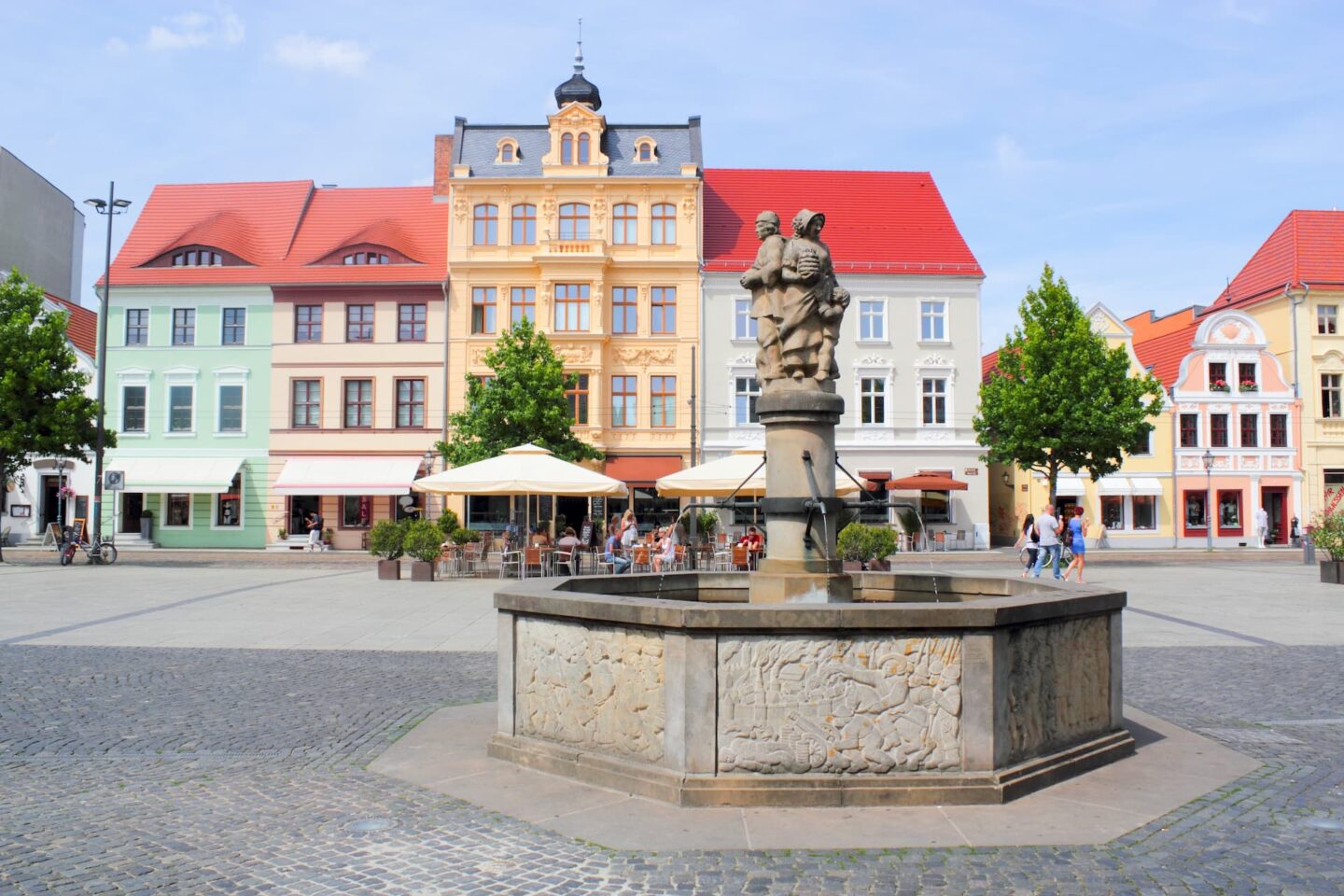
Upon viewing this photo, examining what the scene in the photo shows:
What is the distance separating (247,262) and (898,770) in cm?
4112

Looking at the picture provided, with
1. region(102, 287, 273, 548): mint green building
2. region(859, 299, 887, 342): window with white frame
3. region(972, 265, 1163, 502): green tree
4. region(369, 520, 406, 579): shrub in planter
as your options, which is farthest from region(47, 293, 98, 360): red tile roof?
region(972, 265, 1163, 502): green tree

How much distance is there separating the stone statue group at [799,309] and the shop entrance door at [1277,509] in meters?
44.2

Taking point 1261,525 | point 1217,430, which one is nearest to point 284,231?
point 1217,430

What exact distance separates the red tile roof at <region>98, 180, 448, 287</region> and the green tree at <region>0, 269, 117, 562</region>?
1206 cm

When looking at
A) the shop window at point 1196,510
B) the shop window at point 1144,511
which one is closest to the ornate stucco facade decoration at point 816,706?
the shop window at point 1144,511

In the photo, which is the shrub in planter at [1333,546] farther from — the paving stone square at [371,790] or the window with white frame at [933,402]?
the window with white frame at [933,402]

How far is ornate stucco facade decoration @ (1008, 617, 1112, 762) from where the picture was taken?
19.9 feet

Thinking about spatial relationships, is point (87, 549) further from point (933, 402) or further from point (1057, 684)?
point (933, 402)

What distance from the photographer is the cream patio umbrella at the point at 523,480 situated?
69.2 ft

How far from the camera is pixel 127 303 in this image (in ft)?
135

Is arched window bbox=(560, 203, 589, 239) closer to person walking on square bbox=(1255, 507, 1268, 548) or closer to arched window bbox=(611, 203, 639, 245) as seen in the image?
arched window bbox=(611, 203, 639, 245)

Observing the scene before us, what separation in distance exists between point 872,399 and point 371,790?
3614 centimetres

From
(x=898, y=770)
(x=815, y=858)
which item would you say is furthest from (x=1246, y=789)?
(x=815, y=858)

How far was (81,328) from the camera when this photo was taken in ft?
157
